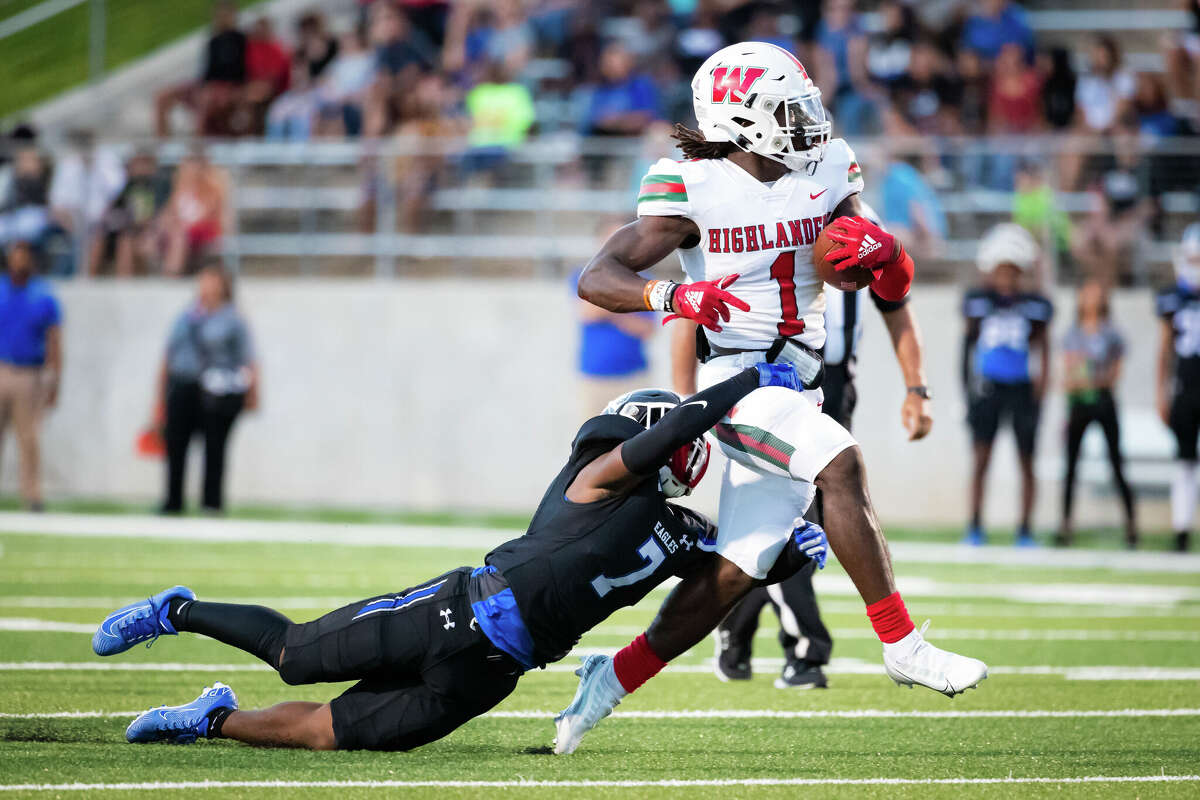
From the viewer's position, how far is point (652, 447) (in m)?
4.42

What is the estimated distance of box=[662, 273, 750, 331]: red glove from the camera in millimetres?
4605

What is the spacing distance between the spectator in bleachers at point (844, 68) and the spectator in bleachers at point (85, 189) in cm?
632

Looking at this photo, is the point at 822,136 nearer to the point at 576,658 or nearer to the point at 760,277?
the point at 760,277

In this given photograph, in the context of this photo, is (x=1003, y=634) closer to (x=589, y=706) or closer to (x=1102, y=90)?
(x=589, y=706)

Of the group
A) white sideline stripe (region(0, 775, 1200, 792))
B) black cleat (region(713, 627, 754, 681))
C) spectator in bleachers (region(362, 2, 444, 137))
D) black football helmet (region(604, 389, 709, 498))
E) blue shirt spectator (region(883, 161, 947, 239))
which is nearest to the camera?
white sideline stripe (region(0, 775, 1200, 792))

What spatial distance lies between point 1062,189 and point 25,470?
859 cm

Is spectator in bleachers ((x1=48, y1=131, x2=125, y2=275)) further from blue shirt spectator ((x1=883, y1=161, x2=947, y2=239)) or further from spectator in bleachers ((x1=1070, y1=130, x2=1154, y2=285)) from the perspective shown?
spectator in bleachers ((x1=1070, y1=130, x2=1154, y2=285))

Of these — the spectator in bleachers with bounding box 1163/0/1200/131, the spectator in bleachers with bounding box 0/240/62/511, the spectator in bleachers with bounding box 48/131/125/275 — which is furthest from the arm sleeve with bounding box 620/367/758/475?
the spectator in bleachers with bounding box 48/131/125/275


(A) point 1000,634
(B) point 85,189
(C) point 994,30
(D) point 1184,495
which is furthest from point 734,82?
(C) point 994,30

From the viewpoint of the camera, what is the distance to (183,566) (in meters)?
9.84

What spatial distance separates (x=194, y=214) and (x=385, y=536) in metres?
4.37

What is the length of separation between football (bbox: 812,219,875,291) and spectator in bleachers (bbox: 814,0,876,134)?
9.78 m

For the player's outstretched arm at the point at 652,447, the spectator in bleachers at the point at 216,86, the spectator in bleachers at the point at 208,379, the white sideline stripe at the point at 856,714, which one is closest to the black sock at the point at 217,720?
the white sideline stripe at the point at 856,714

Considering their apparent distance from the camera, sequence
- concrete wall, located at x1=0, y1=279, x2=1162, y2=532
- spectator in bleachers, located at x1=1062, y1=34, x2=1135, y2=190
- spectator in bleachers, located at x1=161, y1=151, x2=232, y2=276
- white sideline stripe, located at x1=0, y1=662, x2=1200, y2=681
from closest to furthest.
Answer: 1. white sideline stripe, located at x1=0, y1=662, x2=1200, y2=681
2. spectator in bleachers, located at x1=1062, y1=34, x2=1135, y2=190
3. concrete wall, located at x1=0, y1=279, x2=1162, y2=532
4. spectator in bleachers, located at x1=161, y1=151, x2=232, y2=276
